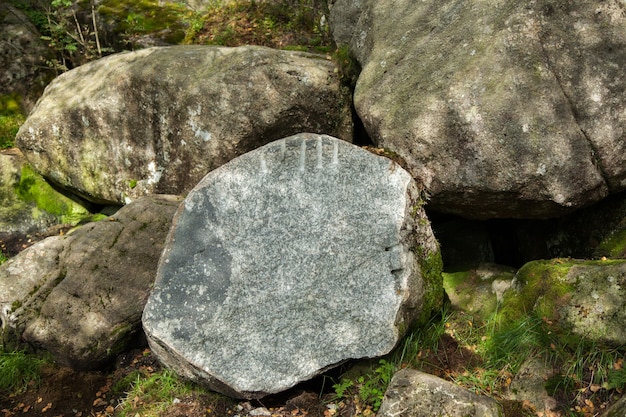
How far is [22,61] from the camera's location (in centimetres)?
921

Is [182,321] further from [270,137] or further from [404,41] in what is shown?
[404,41]

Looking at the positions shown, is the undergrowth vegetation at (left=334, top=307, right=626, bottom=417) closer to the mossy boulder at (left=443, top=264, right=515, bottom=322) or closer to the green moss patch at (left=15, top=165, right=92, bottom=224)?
the mossy boulder at (left=443, top=264, right=515, bottom=322)

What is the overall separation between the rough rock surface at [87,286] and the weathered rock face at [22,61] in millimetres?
4436

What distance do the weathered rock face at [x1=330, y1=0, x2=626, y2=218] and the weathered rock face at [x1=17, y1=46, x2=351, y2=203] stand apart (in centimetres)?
120

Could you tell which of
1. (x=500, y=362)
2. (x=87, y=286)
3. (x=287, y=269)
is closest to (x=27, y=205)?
(x=87, y=286)

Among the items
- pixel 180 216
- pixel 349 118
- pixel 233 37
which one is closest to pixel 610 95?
pixel 349 118

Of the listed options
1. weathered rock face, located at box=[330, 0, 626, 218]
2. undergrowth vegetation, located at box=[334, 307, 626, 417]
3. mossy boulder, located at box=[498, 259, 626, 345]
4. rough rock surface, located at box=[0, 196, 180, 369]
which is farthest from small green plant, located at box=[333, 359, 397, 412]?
rough rock surface, located at box=[0, 196, 180, 369]

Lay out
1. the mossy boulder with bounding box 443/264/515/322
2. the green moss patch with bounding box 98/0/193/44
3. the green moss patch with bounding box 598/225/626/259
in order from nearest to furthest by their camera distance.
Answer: the green moss patch with bounding box 598/225/626/259 < the mossy boulder with bounding box 443/264/515/322 < the green moss patch with bounding box 98/0/193/44

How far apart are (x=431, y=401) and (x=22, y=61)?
8574 mm

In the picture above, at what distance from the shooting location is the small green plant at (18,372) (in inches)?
208

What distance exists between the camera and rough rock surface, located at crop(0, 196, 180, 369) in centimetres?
526

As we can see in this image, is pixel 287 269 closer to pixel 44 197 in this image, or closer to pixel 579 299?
pixel 579 299

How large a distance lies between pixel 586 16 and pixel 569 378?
9.69 ft

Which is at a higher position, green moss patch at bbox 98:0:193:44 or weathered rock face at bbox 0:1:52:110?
green moss patch at bbox 98:0:193:44
